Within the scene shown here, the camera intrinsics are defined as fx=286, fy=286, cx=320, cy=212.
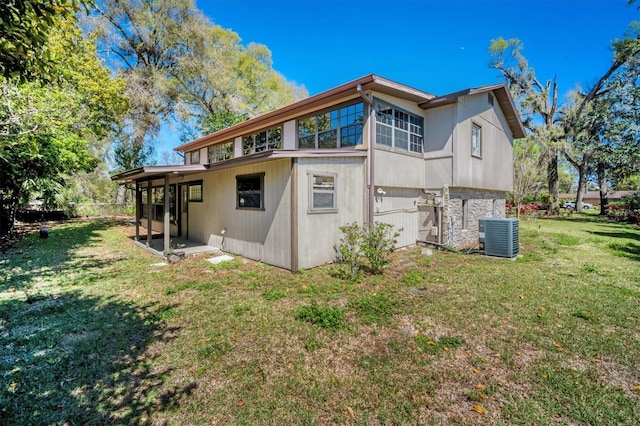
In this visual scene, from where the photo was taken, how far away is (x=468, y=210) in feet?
37.1

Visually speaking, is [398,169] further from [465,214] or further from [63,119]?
[63,119]

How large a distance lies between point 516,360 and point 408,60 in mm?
18224

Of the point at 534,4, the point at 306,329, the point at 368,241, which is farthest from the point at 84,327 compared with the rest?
the point at 534,4

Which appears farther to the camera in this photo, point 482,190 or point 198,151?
point 198,151

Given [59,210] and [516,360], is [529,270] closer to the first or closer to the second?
[516,360]

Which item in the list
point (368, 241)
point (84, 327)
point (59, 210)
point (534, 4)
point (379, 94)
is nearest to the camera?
point (84, 327)

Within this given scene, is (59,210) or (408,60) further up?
(408,60)

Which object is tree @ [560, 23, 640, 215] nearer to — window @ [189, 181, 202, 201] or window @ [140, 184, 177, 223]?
window @ [189, 181, 202, 201]

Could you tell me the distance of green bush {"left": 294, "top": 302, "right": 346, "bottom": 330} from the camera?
415 centimetres

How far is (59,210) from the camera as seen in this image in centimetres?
1844

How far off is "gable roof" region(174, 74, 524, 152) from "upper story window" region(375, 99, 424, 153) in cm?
48

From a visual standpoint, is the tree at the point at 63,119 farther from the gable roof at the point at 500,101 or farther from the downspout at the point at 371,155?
the gable roof at the point at 500,101

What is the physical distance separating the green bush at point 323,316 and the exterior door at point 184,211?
29.3 feet

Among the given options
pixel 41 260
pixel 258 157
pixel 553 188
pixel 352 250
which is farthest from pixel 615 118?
pixel 41 260
